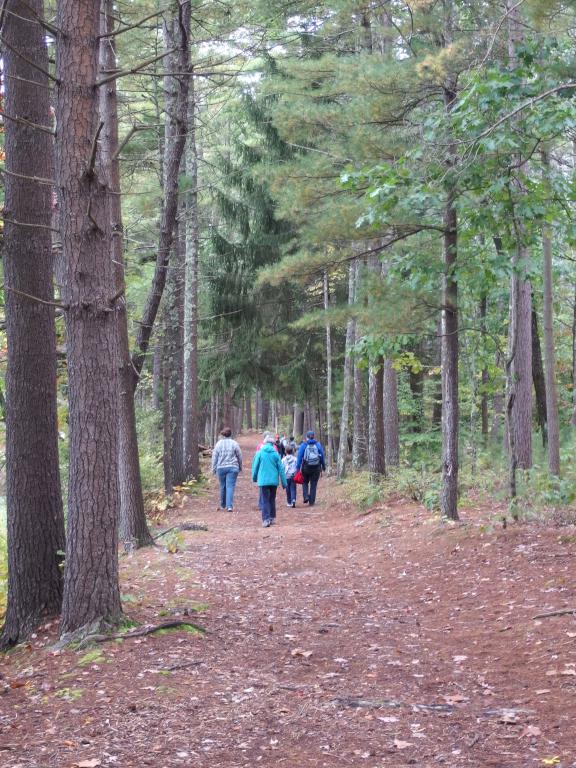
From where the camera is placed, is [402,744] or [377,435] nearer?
[402,744]

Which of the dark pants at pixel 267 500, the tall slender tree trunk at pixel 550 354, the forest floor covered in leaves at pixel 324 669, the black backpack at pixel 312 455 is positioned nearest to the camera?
the forest floor covered in leaves at pixel 324 669

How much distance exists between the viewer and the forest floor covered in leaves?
13.4 ft

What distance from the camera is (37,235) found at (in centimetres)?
683

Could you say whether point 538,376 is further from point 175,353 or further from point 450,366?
point 450,366

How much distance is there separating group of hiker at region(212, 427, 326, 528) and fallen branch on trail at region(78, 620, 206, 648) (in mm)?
7659

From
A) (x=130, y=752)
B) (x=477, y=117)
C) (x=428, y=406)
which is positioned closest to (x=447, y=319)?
(x=477, y=117)

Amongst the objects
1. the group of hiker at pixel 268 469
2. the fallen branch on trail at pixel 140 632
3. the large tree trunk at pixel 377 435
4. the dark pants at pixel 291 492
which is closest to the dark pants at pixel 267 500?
the group of hiker at pixel 268 469

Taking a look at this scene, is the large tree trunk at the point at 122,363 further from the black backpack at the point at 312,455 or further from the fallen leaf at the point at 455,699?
the black backpack at the point at 312,455

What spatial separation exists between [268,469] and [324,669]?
8.43 metres

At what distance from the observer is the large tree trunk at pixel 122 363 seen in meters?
9.48

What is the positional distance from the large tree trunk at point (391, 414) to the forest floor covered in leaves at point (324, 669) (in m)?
6.61

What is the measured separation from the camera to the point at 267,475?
549 inches

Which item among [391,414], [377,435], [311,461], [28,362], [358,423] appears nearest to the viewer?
[28,362]

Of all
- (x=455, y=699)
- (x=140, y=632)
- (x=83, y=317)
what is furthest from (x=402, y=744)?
(x=83, y=317)
